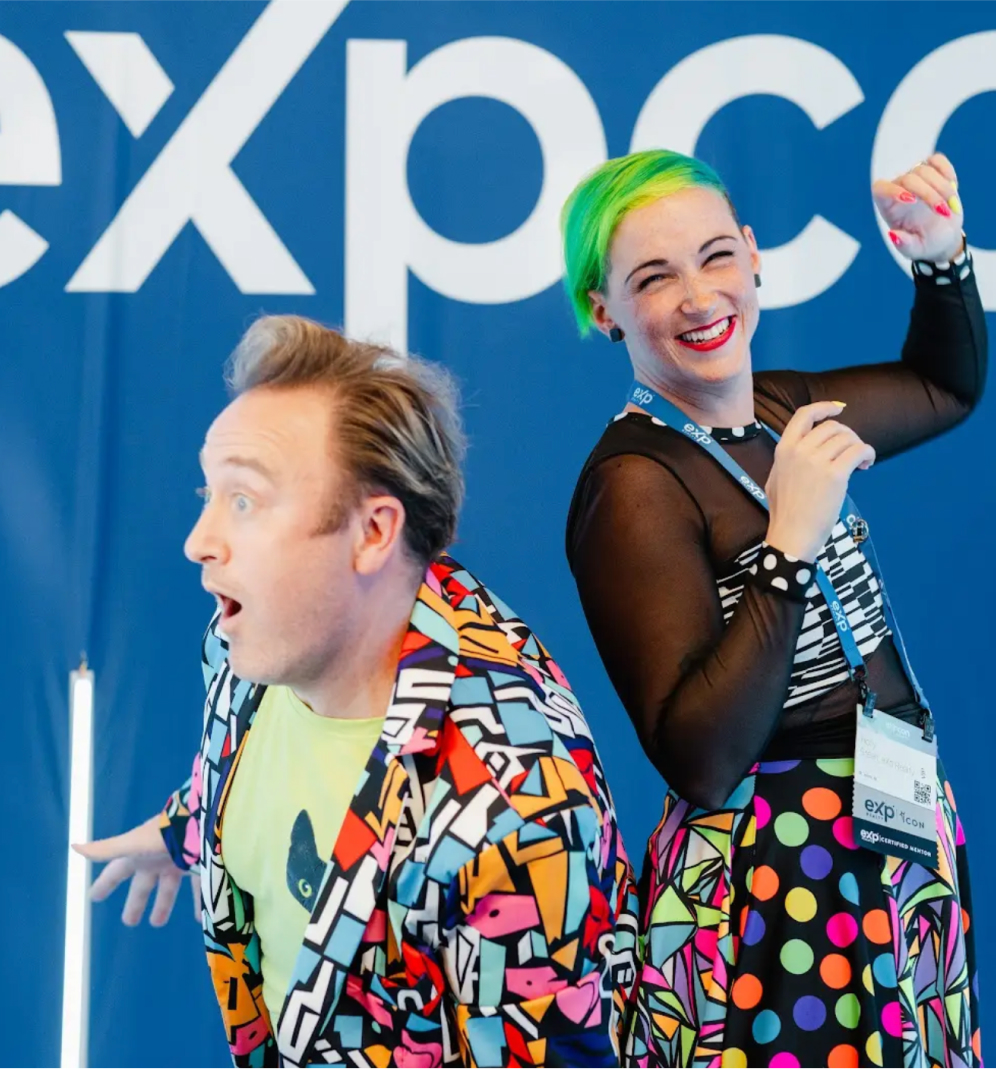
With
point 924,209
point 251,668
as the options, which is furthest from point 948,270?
point 251,668

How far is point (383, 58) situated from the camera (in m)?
2.68

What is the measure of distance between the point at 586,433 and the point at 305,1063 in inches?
61.8

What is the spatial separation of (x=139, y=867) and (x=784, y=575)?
92 centimetres

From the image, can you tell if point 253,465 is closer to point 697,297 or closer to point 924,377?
point 697,297

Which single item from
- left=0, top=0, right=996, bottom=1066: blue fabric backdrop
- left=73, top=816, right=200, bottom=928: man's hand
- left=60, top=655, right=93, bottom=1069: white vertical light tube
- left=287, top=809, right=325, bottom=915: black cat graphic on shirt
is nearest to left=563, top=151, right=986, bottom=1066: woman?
left=287, top=809, right=325, bottom=915: black cat graphic on shirt

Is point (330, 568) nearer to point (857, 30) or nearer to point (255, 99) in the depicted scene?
point (255, 99)

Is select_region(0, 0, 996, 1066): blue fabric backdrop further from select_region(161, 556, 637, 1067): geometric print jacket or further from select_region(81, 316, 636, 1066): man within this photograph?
select_region(161, 556, 637, 1067): geometric print jacket

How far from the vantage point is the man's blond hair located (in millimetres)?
1456

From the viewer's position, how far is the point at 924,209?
184 centimetres

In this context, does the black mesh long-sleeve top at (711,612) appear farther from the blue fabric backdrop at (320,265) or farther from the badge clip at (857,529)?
the blue fabric backdrop at (320,265)

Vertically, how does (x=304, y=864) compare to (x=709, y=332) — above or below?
below

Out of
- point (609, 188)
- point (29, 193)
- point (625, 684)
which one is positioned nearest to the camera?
point (625, 684)

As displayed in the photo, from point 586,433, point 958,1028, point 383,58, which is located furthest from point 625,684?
point 383,58

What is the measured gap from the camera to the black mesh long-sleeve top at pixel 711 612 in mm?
1463
